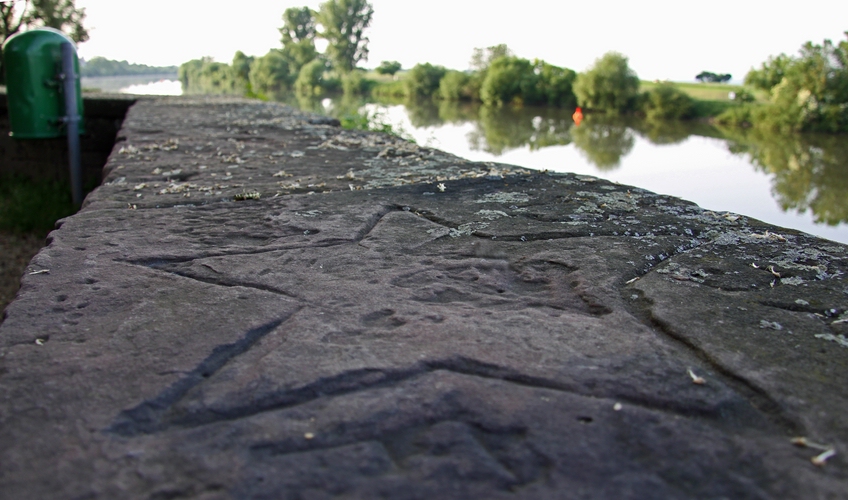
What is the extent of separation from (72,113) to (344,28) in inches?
2680

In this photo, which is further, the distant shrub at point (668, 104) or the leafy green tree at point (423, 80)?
the leafy green tree at point (423, 80)

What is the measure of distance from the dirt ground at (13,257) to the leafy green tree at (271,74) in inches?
2006

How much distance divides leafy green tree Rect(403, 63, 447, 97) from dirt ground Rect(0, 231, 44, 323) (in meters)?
42.7

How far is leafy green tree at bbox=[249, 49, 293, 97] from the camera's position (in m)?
54.1

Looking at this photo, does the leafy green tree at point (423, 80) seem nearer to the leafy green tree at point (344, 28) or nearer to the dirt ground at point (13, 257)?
the leafy green tree at point (344, 28)

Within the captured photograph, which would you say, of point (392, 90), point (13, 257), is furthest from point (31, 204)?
point (392, 90)

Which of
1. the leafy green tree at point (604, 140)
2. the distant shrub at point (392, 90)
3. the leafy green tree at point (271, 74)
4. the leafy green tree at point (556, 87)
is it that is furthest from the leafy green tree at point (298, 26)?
the leafy green tree at point (604, 140)

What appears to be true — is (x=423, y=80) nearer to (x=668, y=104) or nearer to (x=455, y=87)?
(x=455, y=87)

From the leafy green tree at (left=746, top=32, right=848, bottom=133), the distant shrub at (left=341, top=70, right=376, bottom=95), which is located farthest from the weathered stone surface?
the distant shrub at (left=341, top=70, right=376, bottom=95)

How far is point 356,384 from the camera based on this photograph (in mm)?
949

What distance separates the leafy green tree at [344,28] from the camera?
67.6 m

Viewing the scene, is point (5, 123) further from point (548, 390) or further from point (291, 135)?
point (548, 390)

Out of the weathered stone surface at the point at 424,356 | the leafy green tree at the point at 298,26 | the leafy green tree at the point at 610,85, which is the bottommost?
the weathered stone surface at the point at 424,356

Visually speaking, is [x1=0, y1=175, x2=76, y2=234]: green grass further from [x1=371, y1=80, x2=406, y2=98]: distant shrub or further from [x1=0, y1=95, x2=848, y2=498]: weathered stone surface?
[x1=371, y1=80, x2=406, y2=98]: distant shrub
